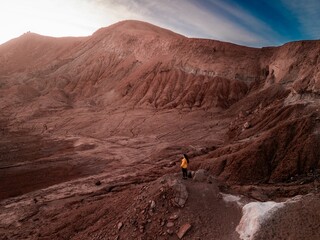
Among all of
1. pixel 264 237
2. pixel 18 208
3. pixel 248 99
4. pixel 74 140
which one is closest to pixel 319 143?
pixel 264 237

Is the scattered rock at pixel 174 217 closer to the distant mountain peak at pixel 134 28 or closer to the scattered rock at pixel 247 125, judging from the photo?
the scattered rock at pixel 247 125

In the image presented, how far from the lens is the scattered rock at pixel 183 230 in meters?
8.47

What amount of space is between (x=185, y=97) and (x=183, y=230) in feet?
104

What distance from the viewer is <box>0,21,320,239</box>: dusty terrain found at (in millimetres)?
9344

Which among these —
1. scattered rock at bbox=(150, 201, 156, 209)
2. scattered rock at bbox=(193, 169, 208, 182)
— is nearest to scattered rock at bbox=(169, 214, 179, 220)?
scattered rock at bbox=(150, 201, 156, 209)

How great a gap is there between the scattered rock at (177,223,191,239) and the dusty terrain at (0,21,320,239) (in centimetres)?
7

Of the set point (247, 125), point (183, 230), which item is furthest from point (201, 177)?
point (247, 125)

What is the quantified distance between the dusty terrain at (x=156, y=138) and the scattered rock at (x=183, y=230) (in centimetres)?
7

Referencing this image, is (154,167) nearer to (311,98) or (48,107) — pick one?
(311,98)

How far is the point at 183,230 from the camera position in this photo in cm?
855

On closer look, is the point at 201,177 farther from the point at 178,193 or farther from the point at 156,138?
the point at 156,138

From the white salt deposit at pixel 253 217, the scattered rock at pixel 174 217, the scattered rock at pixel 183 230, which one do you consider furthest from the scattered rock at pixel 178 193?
the white salt deposit at pixel 253 217

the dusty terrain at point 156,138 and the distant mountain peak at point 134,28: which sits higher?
the distant mountain peak at point 134,28

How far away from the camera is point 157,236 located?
28.4ft
